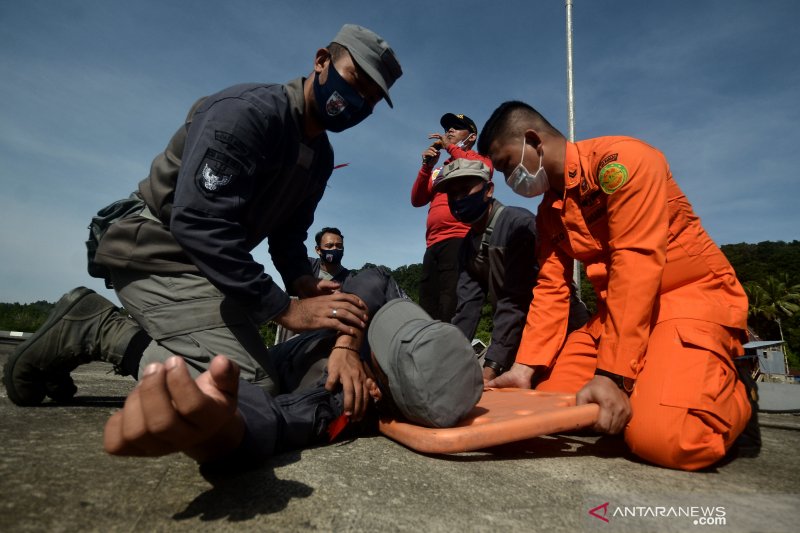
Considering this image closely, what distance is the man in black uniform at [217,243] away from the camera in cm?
160

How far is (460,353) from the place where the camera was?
1.48 meters

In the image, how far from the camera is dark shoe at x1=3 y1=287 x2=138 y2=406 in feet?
6.19

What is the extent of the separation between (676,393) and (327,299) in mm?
1359

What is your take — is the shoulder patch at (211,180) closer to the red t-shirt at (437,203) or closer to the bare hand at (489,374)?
the bare hand at (489,374)

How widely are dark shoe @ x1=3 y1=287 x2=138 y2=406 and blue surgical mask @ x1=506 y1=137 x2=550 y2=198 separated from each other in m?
2.10

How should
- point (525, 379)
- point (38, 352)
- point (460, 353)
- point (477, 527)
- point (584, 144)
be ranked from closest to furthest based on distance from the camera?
point (477, 527), point (460, 353), point (38, 352), point (584, 144), point (525, 379)

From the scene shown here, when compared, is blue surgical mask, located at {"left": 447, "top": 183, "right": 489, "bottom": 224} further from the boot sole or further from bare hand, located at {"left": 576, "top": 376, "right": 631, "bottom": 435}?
the boot sole

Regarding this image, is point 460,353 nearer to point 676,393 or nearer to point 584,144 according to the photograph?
point 676,393

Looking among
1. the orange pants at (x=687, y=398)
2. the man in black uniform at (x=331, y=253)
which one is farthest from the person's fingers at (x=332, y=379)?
the man in black uniform at (x=331, y=253)

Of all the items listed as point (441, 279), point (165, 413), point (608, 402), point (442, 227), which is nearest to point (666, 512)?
point (608, 402)

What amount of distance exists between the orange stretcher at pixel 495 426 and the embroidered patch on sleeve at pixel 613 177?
957 millimetres

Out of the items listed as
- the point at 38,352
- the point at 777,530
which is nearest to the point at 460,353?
the point at 777,530

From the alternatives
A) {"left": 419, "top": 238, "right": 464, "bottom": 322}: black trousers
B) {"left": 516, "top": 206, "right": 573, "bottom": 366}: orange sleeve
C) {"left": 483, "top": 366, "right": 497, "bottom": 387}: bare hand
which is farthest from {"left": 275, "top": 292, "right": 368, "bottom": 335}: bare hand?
{"left": 419, "top": 238, "right": 464, "bottom": 322}: black trousers

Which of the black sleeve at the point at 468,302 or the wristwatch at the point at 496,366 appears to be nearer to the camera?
the wristwatch at the point at 496,366
